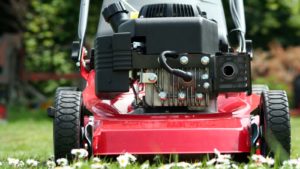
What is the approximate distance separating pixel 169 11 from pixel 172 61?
1.07 feet

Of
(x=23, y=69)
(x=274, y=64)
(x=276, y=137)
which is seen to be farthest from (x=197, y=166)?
(x=274, y=64)

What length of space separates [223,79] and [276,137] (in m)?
0.40

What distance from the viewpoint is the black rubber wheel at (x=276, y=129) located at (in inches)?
178

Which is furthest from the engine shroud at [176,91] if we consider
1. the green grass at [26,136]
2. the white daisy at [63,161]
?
the green grass at [26,136]

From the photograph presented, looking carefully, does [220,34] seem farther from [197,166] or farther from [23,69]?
[23,69]

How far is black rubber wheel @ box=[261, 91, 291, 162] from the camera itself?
4.52 metres

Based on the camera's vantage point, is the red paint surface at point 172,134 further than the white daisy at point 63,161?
Yes

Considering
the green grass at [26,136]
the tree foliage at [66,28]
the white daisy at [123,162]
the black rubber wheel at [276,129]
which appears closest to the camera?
the white daisy at [123,162]

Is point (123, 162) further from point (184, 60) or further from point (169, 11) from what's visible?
point (169, 11)

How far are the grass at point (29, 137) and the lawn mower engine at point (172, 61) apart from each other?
944 mm

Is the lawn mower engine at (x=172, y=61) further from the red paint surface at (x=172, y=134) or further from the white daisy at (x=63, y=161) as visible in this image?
the white daisy at (x=63, y=161)

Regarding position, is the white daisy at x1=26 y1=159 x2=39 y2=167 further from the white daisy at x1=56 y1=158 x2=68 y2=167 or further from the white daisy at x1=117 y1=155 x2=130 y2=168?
the white daisy at x1=117 y1=155 x2=130 y2=168

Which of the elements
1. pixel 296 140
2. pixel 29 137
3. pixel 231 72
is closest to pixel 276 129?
pixel 231 72

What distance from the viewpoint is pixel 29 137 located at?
870 centimetres
